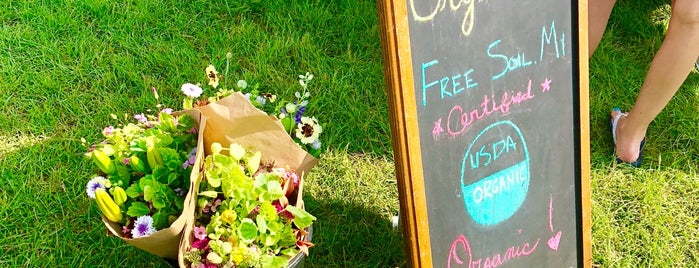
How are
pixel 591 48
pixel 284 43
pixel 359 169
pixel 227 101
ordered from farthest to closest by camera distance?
pixel 284 43 < pixel 591 48 < pixel 359 169 < pixel 227 101

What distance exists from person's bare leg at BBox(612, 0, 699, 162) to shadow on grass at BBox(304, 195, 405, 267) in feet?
3.36

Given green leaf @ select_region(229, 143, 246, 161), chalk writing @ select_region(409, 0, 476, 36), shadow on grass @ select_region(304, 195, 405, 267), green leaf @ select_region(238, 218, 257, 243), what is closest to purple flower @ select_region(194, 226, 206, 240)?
green leaf @ select_region(238, 218, 257, 243)

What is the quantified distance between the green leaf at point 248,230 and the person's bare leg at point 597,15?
1.64 m

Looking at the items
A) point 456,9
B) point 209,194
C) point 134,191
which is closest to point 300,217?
point 209,194

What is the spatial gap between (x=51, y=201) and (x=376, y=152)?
48.8 inches

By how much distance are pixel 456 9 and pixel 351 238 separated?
1.12 metres

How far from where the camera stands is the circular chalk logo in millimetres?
1684

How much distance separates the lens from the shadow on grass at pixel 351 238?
2.30 meters

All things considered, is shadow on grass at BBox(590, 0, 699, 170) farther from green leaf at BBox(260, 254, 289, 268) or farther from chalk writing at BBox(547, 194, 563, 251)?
green leaf at BBox(260, 254, 289, 268)

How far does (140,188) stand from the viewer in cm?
181

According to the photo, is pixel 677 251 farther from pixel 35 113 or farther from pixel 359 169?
pixel 35 113

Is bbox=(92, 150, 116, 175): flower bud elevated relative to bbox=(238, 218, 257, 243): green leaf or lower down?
elevated

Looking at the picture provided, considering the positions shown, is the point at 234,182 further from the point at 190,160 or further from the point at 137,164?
the point at 137,164

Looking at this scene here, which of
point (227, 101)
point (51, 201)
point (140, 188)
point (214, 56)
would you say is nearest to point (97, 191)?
point (140, 188)
